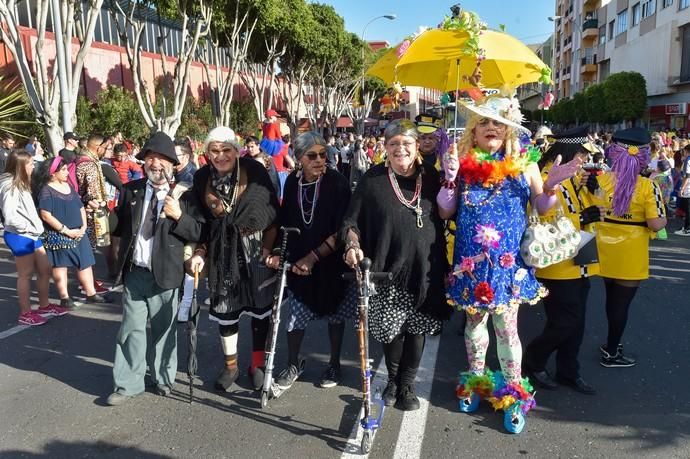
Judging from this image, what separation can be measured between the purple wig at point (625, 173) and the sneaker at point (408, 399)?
80.0 inches

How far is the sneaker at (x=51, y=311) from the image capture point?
225 inches

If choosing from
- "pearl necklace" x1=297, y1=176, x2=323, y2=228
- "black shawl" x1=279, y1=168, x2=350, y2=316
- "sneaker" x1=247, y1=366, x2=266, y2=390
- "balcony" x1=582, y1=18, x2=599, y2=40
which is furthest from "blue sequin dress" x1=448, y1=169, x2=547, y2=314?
"balcony" x1=582, y1=18, x2=599, y2=40

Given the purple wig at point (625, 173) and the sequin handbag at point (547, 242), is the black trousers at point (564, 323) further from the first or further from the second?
the purple wig at point (625, 173)

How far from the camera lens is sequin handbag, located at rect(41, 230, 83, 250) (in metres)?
5.68

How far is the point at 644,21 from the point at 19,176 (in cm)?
4679

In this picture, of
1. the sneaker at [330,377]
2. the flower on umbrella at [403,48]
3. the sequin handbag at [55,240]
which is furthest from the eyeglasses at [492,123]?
the sequin handbag at [55,240]

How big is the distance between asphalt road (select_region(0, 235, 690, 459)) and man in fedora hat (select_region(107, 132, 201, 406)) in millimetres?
336

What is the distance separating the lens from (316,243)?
3807 millimetres

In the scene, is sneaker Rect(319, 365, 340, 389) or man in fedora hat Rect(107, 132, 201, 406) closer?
man in fedora hat Rect(107, 132, 201, 406)

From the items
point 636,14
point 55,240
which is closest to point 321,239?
point 55,240

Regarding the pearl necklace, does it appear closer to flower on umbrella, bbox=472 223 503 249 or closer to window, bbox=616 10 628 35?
flower on umbrella, bbox=472 223 503 249

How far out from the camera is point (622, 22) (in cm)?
4762

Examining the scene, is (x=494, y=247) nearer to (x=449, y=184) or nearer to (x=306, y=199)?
(x=449, y=184)

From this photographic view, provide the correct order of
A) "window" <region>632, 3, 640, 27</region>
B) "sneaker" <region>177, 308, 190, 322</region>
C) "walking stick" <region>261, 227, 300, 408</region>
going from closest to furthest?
"walking stick" <region>261, 227, 300, 408</region> < "sneaker" <region>177, 308, 190, 322</region> < "window" <region>632, 3, 640, 27</region>
